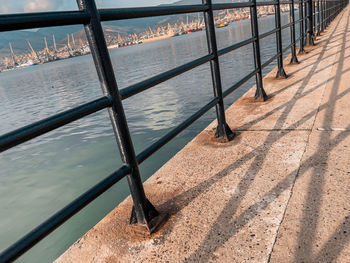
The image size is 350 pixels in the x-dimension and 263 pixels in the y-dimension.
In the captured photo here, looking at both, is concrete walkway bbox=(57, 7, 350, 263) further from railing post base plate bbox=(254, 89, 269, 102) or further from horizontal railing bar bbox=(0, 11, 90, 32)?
horizontal railing bar bbox=(0, 11, 90, 32)

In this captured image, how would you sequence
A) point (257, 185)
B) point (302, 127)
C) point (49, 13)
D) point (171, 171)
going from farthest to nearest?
1. point (302, 127)
2. point (171, 171)
3. point (257, 185)
4. point (49, 13)

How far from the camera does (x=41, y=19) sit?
1004mm

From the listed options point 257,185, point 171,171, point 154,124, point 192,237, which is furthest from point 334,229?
point 154,124

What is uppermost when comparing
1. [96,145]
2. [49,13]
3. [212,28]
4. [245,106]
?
[49,13]

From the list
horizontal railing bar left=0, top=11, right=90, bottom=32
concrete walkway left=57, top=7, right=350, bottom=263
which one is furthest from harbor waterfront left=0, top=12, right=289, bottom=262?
horizontal railing bar left=0, top=11, right=90, bottom=32

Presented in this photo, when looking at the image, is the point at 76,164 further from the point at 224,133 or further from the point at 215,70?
the point at 215,70

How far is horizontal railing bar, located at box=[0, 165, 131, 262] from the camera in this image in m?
0.91

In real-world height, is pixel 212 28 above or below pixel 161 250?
above

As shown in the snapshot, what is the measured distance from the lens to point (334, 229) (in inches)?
48.6

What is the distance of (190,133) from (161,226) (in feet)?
12.1

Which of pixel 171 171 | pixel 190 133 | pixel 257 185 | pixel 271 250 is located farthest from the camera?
pixel 190 133

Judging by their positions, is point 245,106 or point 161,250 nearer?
point 161,250

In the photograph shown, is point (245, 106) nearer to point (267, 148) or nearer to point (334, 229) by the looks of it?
point (267, 148)

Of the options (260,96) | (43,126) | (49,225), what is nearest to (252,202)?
(49,225)
